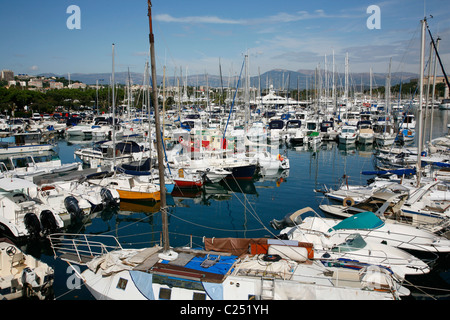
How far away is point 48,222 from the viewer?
64.0 ft

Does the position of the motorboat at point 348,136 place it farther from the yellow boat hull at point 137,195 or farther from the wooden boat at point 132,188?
the yellow boat hull at point 137,195

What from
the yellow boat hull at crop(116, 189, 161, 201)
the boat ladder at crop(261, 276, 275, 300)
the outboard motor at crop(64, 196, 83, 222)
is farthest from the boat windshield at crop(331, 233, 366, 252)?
the outboard motor at crop(64, 196, 83, 222)

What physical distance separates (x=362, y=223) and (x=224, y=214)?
33.0ft

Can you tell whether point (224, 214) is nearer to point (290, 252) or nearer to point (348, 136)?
point (290, 252)

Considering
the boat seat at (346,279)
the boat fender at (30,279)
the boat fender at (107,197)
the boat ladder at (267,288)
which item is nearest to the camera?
the boat ladder at (267,288)

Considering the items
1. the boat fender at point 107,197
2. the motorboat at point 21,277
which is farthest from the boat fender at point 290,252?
the boat fender at point 107,197

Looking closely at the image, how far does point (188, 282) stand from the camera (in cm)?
1001

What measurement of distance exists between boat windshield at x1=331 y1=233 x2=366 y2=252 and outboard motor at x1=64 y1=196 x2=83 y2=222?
15957 mm

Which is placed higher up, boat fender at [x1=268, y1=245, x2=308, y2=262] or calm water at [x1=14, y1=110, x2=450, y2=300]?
boat fender at [x1=268, y1=245, x2=308, y2=262]

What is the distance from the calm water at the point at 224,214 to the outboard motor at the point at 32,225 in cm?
93

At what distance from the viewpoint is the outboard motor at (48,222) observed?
1952 centimetres

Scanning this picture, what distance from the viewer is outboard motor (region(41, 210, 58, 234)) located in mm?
19516

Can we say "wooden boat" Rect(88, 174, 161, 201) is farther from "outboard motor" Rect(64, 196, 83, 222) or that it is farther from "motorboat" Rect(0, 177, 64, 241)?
"motorboat" Rect(0, 177, 64, 241)
